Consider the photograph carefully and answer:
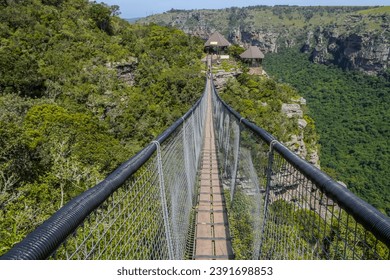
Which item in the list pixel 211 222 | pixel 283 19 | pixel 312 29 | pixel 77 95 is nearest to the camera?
pixel 211 222

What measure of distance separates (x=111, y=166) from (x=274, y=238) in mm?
13904

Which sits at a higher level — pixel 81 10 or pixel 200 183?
pixel 81 10

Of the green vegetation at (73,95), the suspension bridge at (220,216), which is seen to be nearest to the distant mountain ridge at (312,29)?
the green vegetation at (73,95)

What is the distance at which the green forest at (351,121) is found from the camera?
38.8 m

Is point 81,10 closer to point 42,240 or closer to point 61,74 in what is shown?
point 61,74

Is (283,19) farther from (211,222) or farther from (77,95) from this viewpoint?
(211,222)

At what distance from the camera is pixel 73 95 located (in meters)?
22.6

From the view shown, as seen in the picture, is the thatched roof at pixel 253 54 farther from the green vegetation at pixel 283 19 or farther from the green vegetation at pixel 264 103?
the green vegetation at pixel 283 19

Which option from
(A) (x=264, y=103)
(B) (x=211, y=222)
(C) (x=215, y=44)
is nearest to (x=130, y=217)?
(B) (x=211, y=222)

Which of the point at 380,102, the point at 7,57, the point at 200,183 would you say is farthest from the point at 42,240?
the point at 380,102

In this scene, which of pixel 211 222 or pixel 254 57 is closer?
pixel 211 222

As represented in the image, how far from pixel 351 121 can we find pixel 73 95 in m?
44.1

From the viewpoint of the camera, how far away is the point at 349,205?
119 centimetres

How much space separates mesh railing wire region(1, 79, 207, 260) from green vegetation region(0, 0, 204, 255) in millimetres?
4831
